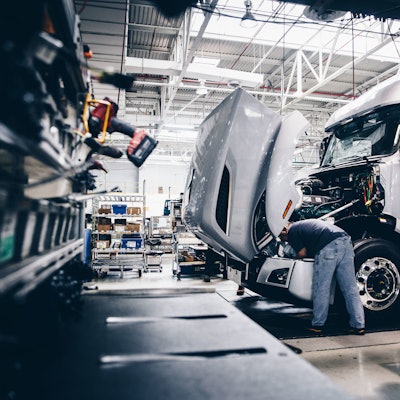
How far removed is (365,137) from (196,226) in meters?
2.95

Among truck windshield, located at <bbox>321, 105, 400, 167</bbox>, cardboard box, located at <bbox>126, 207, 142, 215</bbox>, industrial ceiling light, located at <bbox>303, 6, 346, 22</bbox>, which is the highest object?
industrial ceiling light, located at <bbox>303, 6, 346, 22</bbox>

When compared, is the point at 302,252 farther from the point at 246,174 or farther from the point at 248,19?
the point at 248,19

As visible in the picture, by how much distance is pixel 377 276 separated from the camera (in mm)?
4227

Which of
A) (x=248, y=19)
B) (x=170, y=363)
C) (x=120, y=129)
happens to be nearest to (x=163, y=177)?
(x=248, y=19)

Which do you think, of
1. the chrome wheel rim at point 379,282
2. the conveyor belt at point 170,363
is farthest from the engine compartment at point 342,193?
the conveyor belt at point 170,363

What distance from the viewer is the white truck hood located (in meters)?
3.49

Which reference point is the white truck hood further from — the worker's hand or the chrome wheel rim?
the chrome wheel rim

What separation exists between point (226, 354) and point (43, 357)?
62 centimetres

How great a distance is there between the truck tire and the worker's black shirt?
0.45 meters

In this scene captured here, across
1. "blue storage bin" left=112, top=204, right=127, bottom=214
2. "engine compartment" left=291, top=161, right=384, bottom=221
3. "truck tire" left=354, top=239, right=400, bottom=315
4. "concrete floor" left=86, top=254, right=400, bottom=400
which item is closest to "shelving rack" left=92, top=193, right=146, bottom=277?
"blue storage bin" left=112, top=204, right=127, bottom=214

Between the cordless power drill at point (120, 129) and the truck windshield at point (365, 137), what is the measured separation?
3.72 m

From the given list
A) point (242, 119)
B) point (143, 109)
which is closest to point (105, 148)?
point (242, 119)

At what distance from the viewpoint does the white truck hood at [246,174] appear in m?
3.49

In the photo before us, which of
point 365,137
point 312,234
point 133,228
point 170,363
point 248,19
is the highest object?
point 248,19
